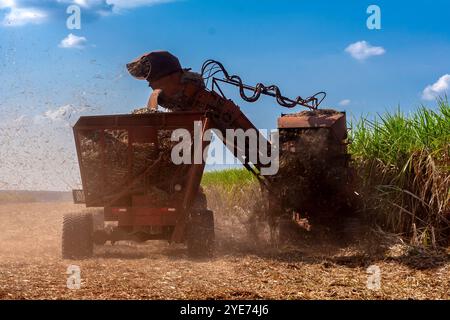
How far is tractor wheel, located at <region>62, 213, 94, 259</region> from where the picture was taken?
9.34m

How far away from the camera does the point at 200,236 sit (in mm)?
9203

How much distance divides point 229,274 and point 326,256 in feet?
7.01

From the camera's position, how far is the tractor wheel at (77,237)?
9344 millimetres

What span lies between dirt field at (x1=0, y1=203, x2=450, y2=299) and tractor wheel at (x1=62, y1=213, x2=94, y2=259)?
21 centimetres

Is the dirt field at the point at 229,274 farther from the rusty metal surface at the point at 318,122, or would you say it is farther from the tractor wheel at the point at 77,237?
the rusty metal surface at the point at 318,122

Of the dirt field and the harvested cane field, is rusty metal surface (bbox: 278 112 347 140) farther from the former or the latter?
the dirt field

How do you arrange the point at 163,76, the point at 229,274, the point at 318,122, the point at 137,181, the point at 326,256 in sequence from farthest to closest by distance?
1. the point at 163,76
2. the point at 318,122
3. the point at 137,181
4. the point at 326,256
5. the point at 229,274

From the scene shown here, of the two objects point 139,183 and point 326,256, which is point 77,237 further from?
point 326,256

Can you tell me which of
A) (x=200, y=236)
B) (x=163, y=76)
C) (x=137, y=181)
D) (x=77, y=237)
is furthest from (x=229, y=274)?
(x=163, y=76)

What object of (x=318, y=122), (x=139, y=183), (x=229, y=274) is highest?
(x=318, y=122)

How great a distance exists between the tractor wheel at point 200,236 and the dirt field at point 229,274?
233 mm

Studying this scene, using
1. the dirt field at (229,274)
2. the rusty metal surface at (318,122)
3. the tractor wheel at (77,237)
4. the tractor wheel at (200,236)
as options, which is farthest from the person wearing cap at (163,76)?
the dirt field at (229,274)

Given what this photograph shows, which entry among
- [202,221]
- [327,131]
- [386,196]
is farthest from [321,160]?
[202,221]
